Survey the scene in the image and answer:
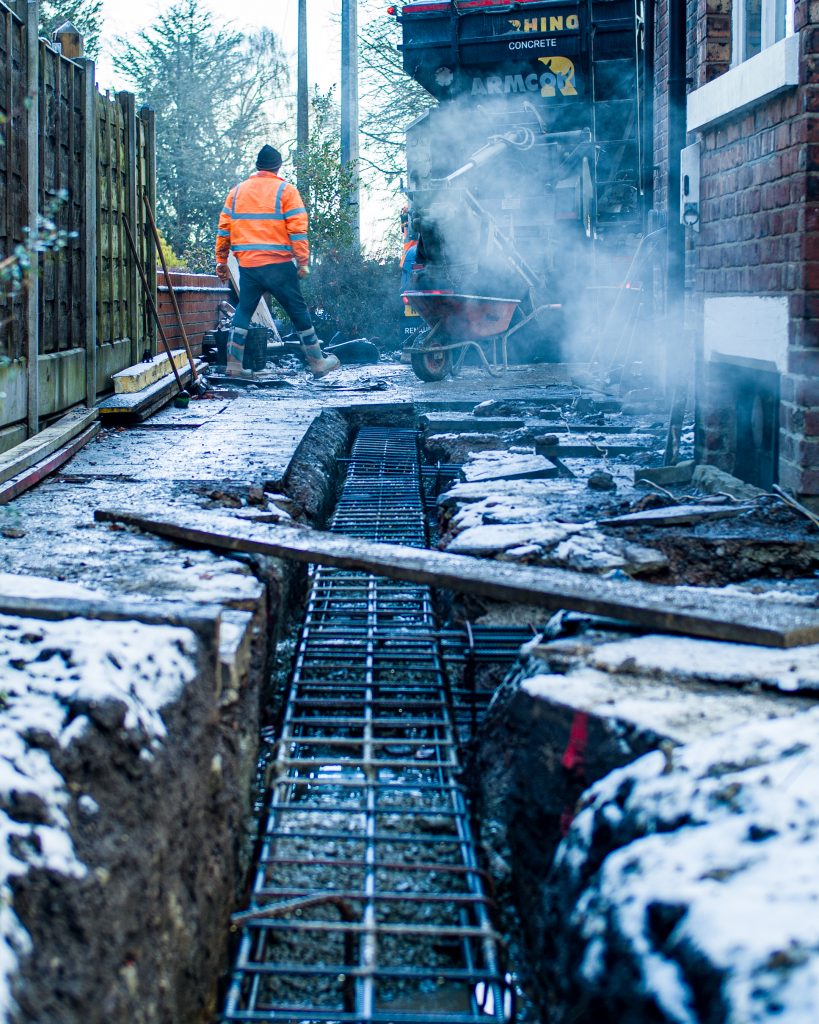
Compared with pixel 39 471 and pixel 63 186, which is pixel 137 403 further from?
pixel 39 471

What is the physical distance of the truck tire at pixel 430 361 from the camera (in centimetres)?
→ 1105

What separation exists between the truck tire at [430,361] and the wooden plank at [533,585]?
7.01 metres

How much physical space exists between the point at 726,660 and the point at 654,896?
102 cm

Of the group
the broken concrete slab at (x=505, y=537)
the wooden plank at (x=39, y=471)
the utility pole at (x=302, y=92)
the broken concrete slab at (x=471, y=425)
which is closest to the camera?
the broken concrete slab at (x=505, y=537)

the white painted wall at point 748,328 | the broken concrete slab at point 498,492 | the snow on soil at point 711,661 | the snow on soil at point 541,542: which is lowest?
the snow on soil at point 711,661

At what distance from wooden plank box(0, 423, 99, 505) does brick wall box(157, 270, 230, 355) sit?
15.2ft

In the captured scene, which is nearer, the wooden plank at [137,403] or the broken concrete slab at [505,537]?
the broken concrete slab at [505,537]

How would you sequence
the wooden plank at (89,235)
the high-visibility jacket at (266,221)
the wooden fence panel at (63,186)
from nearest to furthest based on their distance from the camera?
1. the wooden fence panel at (63,186)
2. the wooden plank at (89,235)
3. the high-visibility jacket at (266,221)

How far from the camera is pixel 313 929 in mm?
2459

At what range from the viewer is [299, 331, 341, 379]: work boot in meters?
11.1

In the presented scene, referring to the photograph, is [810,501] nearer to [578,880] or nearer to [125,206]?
[578,880]

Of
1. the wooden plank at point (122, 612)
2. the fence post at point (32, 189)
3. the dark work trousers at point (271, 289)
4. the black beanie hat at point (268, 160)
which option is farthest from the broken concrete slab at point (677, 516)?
the black beanie hat at point (268, 160)

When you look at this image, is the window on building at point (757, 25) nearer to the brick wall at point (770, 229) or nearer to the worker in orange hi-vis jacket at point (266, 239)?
the brick wall at point (770, 229)

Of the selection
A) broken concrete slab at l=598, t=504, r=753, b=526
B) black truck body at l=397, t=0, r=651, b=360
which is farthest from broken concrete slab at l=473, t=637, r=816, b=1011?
black truck body at l=397, t=0, r=651, b=360
